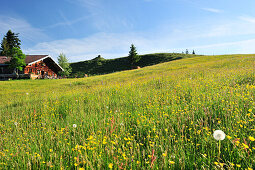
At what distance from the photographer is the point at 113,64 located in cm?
7862

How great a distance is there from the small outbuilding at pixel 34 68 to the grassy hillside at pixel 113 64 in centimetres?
2383

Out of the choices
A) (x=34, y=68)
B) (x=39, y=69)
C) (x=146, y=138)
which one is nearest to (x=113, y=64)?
(x=39, y=69)

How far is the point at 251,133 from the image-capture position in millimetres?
2387

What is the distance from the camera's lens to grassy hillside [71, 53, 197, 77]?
7150 cm

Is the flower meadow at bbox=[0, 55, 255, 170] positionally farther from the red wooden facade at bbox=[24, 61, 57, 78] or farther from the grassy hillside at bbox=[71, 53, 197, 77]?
the grassy hillside at bbox=[71, 53, 197, 77]

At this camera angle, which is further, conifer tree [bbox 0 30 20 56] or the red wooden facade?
conifer tree [bbox 0 30 20 56]

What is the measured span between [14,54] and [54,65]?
12.6 m

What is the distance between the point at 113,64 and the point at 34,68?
4322 centimetres

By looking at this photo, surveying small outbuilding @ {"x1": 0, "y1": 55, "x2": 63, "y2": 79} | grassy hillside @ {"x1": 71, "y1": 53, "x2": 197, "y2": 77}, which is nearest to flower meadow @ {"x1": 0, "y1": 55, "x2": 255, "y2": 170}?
small outbuilding @ {"x1": 0, "y1": 55, "x2": 63, "y2": 79}

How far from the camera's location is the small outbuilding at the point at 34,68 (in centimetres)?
3750

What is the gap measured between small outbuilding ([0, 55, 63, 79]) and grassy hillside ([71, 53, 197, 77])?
23827 millimetres

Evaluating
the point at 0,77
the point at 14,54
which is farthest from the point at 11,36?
the point at 14,54

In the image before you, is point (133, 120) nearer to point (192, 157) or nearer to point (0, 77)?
point (192, 157)

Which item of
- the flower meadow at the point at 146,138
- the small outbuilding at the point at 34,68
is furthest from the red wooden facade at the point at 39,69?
the flower meadow at the point at 146,138
